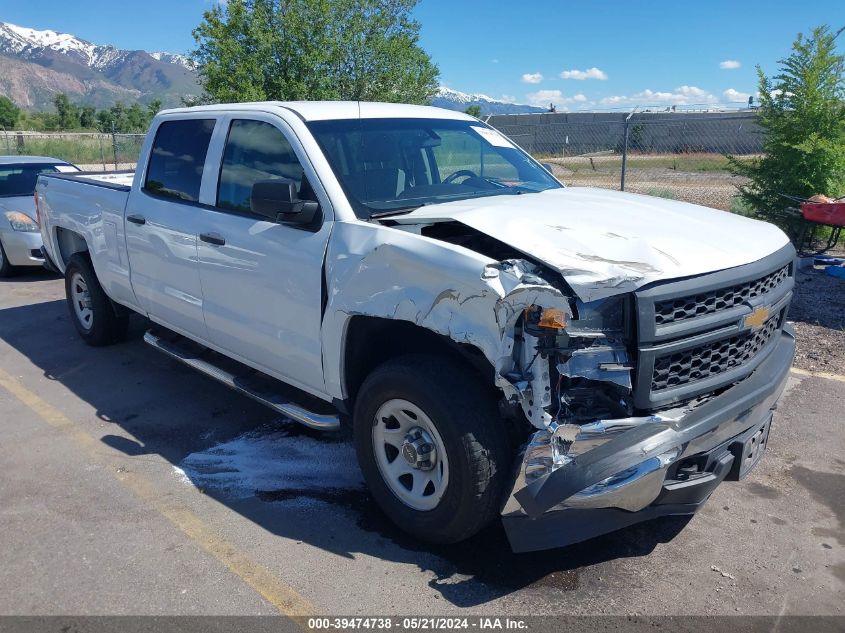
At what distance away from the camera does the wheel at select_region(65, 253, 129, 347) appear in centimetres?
647

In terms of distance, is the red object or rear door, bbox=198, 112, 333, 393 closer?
rear door, bbox=198, 112, 333, 393

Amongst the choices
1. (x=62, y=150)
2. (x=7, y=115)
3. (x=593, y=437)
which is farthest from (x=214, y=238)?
(x=7, y=115)

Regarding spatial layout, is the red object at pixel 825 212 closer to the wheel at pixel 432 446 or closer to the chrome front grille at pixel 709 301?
the chrome front grille at pixel 709 301

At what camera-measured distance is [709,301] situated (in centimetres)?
309

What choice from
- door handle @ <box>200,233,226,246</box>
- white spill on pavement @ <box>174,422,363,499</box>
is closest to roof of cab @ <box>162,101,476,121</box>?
door handle @ <box>200,233,226,246</box>

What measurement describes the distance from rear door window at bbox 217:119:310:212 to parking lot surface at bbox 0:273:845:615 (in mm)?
1645

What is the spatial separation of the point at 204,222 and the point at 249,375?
108 centimetres

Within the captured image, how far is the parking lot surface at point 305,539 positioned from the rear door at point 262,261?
2.24 ft

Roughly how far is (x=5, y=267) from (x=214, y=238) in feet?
23.8

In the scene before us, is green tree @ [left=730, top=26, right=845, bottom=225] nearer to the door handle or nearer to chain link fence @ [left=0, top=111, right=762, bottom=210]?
chain link fence @ [left=0, top=111, right=762, bottom=210]

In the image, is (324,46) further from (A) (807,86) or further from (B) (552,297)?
(B) (552,297)

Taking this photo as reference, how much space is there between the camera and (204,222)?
15.1ft

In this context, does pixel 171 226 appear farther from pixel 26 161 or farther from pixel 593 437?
pixel 26 161

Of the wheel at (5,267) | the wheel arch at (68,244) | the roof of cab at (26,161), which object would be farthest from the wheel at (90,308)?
the roof of cab at (26,161)
